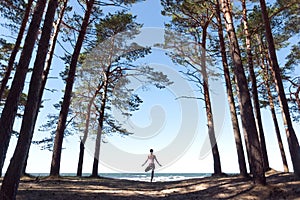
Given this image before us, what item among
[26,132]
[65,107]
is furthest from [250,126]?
[65,107]

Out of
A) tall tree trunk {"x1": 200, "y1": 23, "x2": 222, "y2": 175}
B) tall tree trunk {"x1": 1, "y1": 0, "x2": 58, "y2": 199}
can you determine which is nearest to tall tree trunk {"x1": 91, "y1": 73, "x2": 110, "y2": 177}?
tall tree trunk {"x1": 200, "y1": 23, "x2": 222, "y2": 175}

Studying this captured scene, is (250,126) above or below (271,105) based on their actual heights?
below

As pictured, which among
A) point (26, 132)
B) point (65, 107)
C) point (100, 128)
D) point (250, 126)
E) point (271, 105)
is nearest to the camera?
point (26, 132)

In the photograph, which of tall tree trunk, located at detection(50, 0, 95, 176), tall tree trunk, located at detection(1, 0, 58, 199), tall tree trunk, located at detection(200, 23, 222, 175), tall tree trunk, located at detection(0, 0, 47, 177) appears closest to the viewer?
tall tree trunk, located at detection(1, 0, 58, 199)

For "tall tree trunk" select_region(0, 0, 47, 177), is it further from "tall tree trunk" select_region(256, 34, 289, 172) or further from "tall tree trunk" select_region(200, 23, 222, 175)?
"tall tree trunk" select_region(256, 34, 289, 172)

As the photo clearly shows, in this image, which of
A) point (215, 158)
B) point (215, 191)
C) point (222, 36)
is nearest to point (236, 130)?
point (215, 158)

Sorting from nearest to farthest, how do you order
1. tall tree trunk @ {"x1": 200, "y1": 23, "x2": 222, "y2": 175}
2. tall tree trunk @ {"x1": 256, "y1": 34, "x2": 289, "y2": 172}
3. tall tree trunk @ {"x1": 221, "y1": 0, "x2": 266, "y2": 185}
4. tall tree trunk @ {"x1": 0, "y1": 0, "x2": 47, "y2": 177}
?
tall tree trunk @ {"x1": 0, "y1": 0, "x2": 47, "y2": 177}
tall tree trunk @ {"x1": 221, "y1": 0, "x2": 266, "y2": 185}
tall tree trunk @ {"x1": 200, "y1": 23, "x2": 222, "y2": 175}
tall tree trunk @ {"x1": 256, "y1": 34, "x2": 289, "y2": 172}

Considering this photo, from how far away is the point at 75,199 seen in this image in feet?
19.1

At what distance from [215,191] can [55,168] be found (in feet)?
22.1

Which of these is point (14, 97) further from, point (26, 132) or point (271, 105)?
point (271, 105)

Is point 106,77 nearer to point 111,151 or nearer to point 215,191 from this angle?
point 111,151

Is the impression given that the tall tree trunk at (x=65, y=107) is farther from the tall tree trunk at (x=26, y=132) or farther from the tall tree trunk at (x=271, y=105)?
the tall tree trunk at (x=271, y=105)

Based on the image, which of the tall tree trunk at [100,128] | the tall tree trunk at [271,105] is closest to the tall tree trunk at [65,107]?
the tall tree trunk at [100,128]

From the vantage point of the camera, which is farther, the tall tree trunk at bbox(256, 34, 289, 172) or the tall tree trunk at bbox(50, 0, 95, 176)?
the tall tree trunk at bbox(256, 34, 289, 172)
